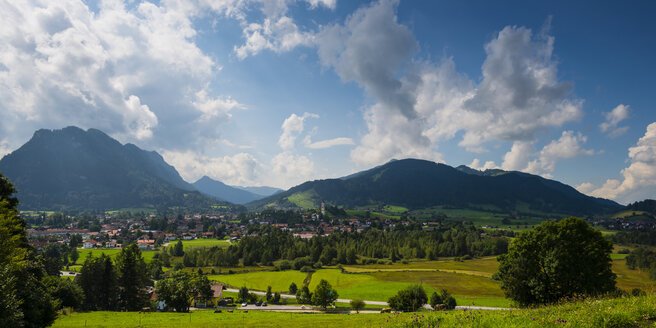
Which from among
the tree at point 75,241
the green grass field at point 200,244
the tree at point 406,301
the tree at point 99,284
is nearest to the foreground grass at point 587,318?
the tree at point 406,301

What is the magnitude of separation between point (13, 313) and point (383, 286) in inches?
3259

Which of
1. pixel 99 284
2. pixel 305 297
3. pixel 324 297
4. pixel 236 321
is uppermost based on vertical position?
pixel 236 321

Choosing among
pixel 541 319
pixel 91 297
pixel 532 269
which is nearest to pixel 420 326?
pixel 541 319

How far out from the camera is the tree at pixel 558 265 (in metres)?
34.4

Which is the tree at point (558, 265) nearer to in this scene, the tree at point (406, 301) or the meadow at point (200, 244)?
the tree at point (406, 301)

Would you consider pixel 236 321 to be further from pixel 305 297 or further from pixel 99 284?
pixel 305 297

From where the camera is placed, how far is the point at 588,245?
35500 mm

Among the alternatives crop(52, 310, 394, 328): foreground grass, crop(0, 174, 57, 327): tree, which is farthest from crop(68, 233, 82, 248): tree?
crop(0, 174, 57, 327): tree

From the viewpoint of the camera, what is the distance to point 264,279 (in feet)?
336

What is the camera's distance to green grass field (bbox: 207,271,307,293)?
94.2m

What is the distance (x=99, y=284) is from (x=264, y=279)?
56.4m

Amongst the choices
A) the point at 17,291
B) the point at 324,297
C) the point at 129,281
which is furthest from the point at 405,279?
the point at 17,291

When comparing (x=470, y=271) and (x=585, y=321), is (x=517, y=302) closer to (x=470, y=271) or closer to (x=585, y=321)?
(x=585, y=321)

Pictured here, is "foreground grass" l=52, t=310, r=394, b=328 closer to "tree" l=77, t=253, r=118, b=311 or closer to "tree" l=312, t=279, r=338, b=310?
"tree" l=77, t=253, r=118, b=311
